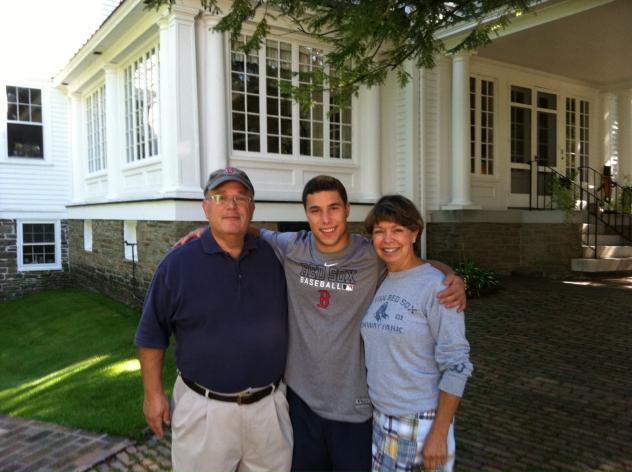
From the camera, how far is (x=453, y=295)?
2215mm

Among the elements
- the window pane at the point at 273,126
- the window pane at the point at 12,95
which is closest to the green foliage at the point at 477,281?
the window pane at the point at 273,126

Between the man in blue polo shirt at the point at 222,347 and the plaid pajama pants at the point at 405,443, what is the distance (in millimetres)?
557

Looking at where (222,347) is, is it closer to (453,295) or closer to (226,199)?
(226,199)

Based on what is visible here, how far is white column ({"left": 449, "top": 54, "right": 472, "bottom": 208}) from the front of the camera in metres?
11.0

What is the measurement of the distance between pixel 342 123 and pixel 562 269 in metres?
5.19

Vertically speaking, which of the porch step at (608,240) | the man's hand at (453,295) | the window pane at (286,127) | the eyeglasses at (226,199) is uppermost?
the window pane at (286,127)

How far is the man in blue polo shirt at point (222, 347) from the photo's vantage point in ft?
8.23

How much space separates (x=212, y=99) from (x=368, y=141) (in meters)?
3.28

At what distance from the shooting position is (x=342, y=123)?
418 inches

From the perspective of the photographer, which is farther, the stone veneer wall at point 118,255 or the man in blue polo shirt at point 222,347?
the stone veneer wall at point 118,255

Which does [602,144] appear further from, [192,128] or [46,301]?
[46,301]

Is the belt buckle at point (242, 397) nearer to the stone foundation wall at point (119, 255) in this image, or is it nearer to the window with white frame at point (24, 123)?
the stone foundation wall at point (119, 255)

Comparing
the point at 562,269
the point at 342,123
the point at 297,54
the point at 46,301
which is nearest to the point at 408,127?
the point at 342,123

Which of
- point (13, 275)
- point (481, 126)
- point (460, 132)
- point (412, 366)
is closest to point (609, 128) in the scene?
point (481, 126)
